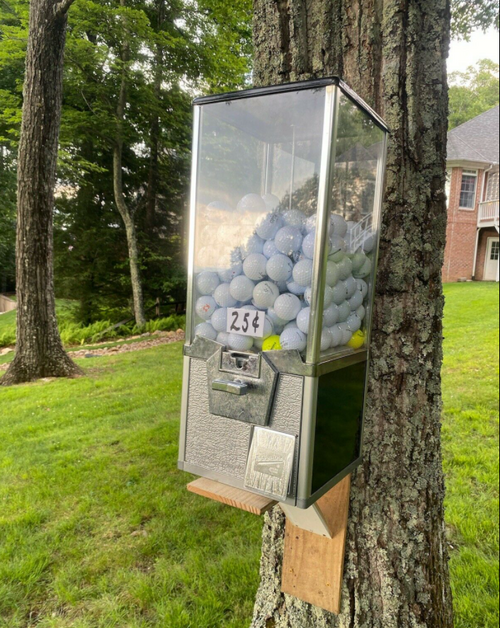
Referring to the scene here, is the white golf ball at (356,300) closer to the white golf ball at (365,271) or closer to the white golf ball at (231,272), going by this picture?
the white golf ball at (365,271)

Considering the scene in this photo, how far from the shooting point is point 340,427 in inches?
32.1

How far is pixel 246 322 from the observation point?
0.75 m

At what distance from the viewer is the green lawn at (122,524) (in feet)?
4.17

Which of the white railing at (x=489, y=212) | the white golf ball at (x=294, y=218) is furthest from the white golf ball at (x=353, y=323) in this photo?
the white railing at (x=489, y=212)

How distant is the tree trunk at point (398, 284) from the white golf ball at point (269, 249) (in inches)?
13.3

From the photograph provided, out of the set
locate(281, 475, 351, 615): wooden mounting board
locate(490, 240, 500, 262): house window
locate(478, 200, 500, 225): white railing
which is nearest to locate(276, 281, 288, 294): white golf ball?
locate(281, 475, 351, 615): wooden mounting board

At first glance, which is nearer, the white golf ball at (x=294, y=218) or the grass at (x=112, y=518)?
the white golf ball at (x=294, y=218)

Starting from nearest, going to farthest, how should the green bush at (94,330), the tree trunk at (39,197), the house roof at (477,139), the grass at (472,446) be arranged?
the tree trunk at (39,197) < the green bush at (94,330) < the grass at (472,446) < the house roof at (477,139)

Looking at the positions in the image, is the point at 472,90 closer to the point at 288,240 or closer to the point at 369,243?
the point at 369,243

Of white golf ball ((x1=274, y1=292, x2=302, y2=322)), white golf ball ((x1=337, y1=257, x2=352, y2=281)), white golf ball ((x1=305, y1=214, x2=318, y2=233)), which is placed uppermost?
white golf ball ((x1=305, y1=214, x2=318, y2=233))

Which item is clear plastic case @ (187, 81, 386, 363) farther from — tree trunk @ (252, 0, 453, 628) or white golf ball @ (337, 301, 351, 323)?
tree trunk @ (252, 0, 453, 628)

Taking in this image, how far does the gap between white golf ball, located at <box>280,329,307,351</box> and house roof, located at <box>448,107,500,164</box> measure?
6.91ft

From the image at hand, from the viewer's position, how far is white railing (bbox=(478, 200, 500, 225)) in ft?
10.8

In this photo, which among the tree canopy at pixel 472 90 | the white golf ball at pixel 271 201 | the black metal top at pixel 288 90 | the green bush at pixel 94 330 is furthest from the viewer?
the tree canopy at pixel 472 90
